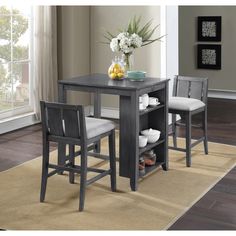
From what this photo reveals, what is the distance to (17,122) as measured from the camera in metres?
6.63

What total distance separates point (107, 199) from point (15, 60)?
116 inches

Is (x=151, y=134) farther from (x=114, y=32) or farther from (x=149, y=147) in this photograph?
(x=114, y=32)

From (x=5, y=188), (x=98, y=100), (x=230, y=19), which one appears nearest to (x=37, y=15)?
(x=98, y=100)

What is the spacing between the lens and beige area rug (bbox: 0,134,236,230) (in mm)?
3783

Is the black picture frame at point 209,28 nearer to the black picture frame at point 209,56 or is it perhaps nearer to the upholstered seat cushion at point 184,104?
the black picture frame at point 209,56

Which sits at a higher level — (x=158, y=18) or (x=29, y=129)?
(x=158, y=18)

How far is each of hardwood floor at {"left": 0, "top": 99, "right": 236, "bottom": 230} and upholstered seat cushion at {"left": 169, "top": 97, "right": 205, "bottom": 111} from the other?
691 millimetres

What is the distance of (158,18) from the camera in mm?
6668

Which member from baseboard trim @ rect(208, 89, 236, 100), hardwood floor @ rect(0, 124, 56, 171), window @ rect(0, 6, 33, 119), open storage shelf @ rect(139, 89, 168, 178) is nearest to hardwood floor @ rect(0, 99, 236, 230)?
hardwood floor @ rect(0, 124, 56, 171)

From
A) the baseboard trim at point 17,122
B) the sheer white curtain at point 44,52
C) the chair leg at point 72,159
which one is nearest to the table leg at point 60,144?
the chair leg at point 72,159

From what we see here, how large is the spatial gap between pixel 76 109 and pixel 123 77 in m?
0.93

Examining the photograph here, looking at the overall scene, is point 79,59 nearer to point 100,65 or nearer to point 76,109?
point 100,65

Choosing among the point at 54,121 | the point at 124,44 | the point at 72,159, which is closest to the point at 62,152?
the point at 72,159

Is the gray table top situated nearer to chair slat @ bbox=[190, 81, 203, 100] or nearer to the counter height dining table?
the counter height dining table
